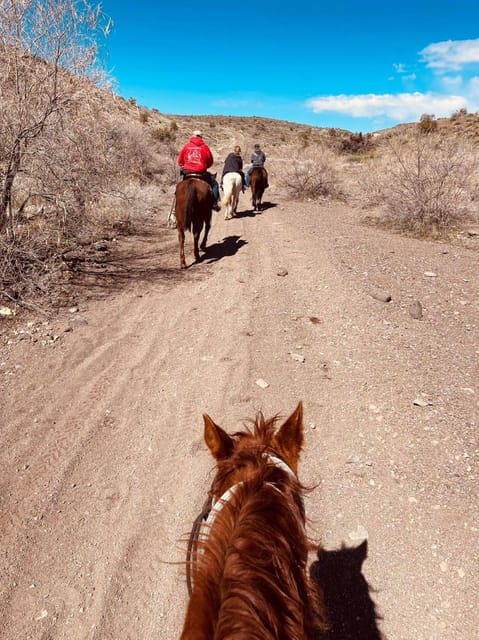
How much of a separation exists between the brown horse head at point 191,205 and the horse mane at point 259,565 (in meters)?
6.40

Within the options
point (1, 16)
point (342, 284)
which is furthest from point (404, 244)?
point (1, 16)

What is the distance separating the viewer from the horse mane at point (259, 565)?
0.95m

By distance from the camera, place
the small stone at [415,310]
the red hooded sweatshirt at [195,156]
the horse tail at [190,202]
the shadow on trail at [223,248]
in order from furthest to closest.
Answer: the shadow on trail at [223,248], the red hooded sweatshirt at [195,156], the horse tail at [190,202], the small stone at [415,310]

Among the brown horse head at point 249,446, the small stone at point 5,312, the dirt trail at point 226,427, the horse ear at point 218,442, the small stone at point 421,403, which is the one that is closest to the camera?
the brown horse head at point 249,446

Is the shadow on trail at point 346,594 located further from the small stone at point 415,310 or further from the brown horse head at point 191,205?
the brown horse head at point 191,205

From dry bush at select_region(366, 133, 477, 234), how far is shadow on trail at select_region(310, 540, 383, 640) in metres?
9.00

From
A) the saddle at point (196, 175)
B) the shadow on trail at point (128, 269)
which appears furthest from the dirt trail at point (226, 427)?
the saddle at point (196, 175)

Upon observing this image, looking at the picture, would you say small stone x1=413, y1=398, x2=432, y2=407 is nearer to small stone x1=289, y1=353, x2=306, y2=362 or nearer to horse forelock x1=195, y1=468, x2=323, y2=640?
small stone x1=289, y1=353, x2=306, y2=362

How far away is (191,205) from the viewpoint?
713cm

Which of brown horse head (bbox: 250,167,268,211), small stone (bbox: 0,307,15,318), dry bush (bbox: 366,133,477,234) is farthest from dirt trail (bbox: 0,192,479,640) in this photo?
brown horse head (bbox: 250,167,268,211)

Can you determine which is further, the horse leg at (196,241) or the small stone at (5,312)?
the horse leg at (196,241)

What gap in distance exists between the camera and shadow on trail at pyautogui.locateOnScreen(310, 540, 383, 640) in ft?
6.81

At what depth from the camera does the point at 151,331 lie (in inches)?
203

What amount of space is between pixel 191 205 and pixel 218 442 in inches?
248
